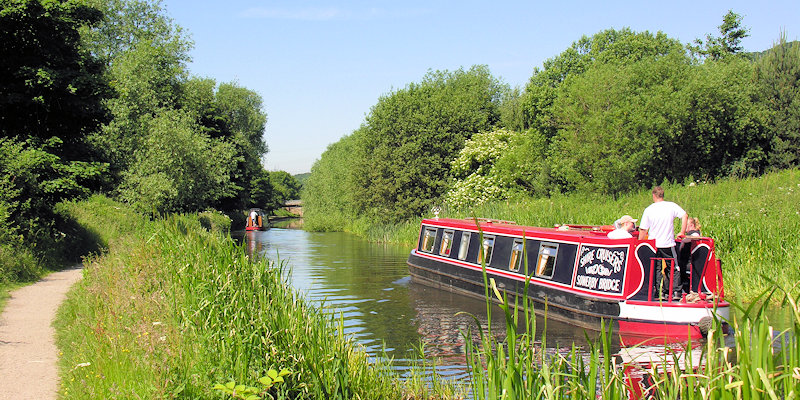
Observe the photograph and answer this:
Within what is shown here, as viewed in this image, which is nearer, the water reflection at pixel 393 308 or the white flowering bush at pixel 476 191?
the water reflection at pixel 393 308

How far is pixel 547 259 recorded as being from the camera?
1327 centimetres

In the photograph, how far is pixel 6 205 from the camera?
47.2 ft

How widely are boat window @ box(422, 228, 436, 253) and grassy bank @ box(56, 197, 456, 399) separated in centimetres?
992

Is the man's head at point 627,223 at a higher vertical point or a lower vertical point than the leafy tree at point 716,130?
lower

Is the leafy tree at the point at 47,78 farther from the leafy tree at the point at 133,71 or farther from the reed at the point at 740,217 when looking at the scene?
the reed at the point at 740,217

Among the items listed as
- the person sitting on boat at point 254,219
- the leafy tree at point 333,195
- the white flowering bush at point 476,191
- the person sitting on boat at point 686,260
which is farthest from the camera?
the person sitting on boat at point 254,219

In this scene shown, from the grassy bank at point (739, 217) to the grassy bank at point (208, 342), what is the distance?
468 centimetres

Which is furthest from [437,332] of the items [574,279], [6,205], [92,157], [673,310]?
[92,157]

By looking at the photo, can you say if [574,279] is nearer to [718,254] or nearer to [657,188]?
[657,188]

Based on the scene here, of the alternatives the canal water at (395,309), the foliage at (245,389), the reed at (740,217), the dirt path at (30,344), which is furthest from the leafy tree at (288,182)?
the foliage at (245,389)

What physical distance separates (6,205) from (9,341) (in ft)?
25.0

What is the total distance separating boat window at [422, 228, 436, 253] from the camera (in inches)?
731

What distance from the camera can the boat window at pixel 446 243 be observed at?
1733cm

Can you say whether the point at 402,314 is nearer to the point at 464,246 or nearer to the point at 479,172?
the point at 464,246
